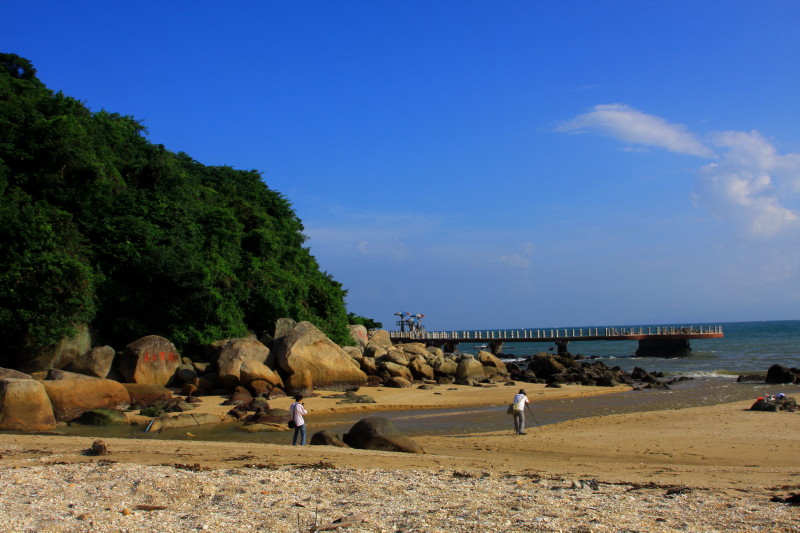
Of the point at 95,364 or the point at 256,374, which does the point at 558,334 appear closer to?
the point at 256,374

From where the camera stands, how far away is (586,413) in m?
21.8

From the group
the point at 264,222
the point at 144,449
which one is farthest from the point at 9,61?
the point at 144,449

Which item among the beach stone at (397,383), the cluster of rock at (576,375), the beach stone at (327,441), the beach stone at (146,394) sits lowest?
the cluster of rock at (576,375)

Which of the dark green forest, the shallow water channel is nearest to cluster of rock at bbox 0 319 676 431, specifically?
the shallow water channel

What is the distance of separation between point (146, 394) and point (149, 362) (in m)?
2.84

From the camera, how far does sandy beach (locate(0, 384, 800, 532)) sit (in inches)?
282

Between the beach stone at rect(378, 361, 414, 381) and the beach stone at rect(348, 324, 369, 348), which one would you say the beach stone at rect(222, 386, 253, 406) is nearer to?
the beach stone at rect(378, 361, 414, 381)

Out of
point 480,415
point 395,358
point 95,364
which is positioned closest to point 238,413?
point 95,364

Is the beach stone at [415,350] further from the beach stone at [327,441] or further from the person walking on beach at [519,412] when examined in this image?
the beach stone at [327,441]

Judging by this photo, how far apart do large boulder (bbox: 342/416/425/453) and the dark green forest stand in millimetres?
14524

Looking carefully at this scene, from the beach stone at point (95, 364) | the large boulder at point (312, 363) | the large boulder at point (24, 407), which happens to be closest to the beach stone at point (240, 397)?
the large boulder at point (312, 363)

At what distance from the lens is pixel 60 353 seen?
23797 mm

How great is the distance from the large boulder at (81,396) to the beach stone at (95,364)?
266cm

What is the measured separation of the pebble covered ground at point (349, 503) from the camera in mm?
A: 6977
